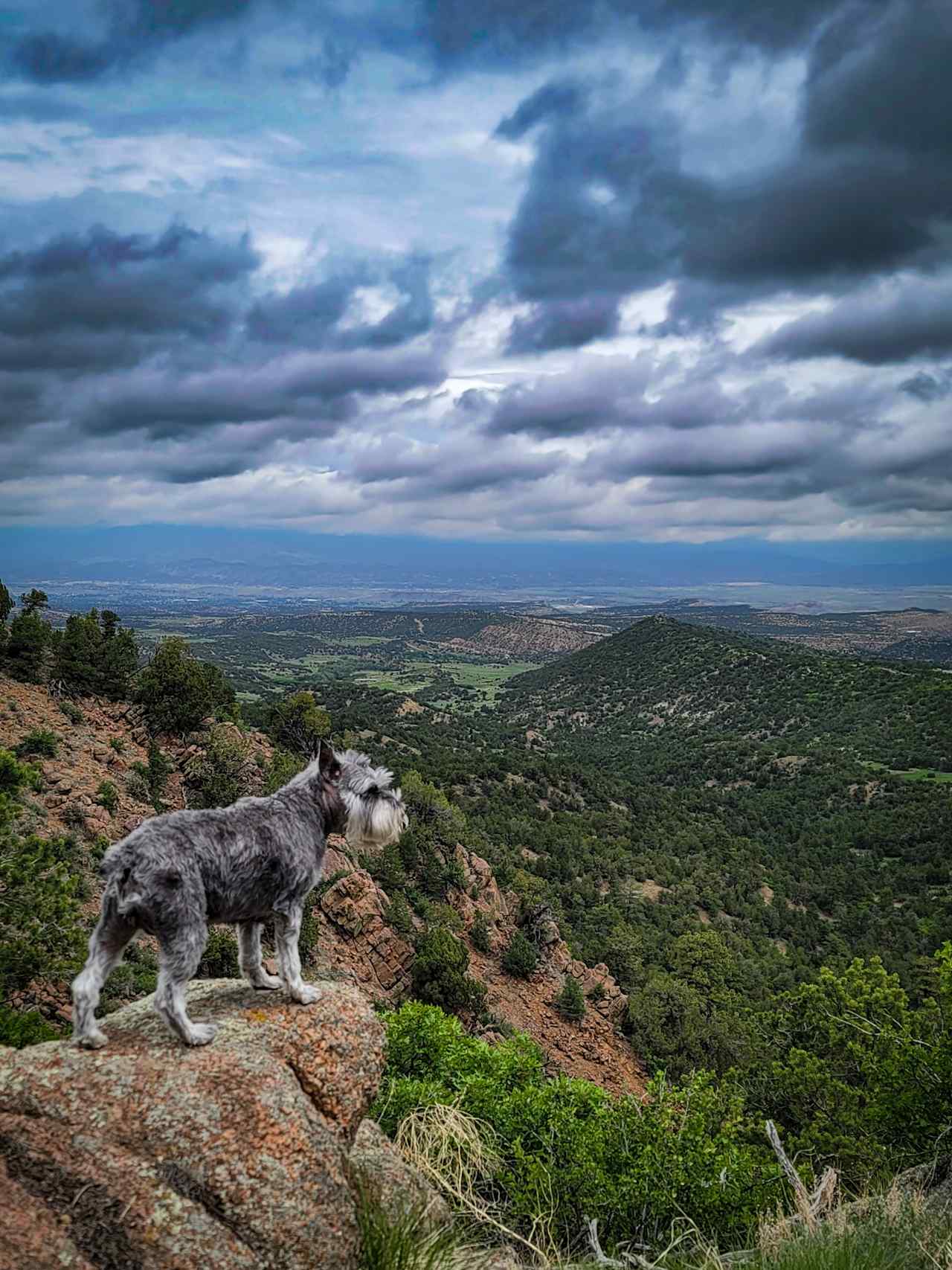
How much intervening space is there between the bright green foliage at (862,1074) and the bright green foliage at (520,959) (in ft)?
32.1

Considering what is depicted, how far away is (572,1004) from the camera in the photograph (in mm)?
27812

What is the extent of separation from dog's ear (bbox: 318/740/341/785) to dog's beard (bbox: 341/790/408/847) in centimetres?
23

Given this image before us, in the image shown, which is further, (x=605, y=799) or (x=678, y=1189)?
(x=605, y=799)

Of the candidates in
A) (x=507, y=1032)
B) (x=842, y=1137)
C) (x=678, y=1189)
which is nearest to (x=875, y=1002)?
(x=842, y=1137)

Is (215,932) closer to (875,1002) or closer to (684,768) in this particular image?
(875,1002)

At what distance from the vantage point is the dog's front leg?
5852mm

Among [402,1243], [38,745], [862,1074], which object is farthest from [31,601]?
[862,1074]

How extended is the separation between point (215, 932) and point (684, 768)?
3056 inches

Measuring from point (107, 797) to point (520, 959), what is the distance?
58.0 feet

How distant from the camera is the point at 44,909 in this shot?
1120cm

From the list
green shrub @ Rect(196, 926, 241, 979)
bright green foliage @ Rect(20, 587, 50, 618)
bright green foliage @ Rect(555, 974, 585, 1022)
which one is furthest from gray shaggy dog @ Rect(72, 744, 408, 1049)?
bright green foliage @ Rect(20, 587, 50, 618)

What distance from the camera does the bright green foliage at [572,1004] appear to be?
91.1 feet

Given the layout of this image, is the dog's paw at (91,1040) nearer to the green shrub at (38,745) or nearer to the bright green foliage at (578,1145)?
the bright green foliage at (578,1145)

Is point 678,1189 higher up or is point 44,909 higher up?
point 44,909
